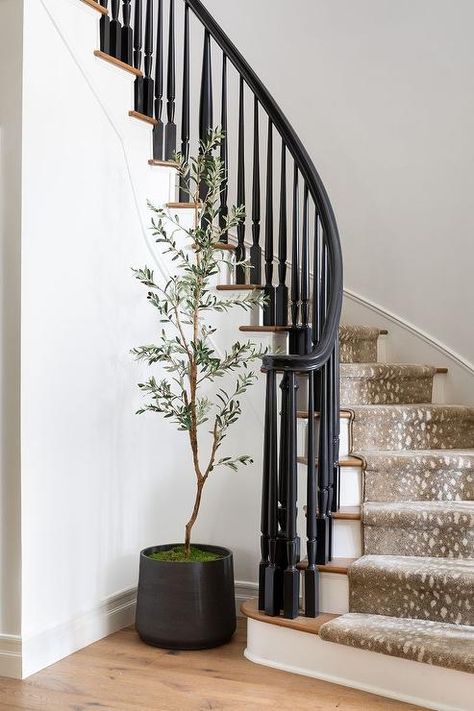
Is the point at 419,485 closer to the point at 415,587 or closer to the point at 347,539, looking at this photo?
the point at 347,539

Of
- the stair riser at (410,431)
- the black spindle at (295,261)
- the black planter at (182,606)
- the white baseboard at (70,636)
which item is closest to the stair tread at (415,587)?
the black planter at (182,606)

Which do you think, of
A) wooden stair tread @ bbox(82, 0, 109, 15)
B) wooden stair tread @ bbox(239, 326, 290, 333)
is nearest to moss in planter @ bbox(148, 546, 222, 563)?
wooden stair tread @ bbox(239, 326, 290, 333)

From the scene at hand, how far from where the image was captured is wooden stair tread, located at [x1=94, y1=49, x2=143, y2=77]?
3.33 meters

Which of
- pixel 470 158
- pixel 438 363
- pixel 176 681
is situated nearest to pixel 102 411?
pixel 176 681

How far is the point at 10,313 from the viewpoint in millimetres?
2881

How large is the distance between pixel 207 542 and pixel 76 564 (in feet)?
2.43

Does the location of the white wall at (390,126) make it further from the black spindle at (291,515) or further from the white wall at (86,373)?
the black spindle at (291,515)

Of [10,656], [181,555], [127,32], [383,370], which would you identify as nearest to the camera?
[10,656]

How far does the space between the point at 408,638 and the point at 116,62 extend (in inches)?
95.8

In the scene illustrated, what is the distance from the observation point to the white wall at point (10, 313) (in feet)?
9.35

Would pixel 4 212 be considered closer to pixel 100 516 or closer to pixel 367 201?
pixel 100 516

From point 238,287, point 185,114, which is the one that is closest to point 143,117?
point 185,114

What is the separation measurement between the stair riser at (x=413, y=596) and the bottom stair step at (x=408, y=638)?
29 millimetres

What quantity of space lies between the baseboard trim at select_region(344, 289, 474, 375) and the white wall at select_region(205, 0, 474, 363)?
23mm
